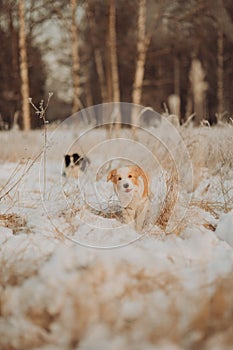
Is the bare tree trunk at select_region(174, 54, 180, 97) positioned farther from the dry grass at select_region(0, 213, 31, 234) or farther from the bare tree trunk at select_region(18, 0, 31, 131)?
the dry grass at select_region(0, 213, 31, 234)

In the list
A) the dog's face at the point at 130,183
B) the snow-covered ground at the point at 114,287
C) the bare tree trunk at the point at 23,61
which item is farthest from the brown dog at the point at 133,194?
the bare tree trunk at the point at 23,61

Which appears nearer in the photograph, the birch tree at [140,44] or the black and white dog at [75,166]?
the black and white dog at [75,166]

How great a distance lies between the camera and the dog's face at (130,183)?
337 centimetres

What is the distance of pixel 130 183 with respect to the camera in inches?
132

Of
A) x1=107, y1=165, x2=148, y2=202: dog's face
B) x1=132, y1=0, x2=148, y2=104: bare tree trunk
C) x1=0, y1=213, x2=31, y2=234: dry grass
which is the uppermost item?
x1=132, y1=0, x2=148, y2=104: bare tree trunk

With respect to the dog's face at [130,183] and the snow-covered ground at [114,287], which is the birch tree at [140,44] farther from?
the snow-covered ground at [114,287]

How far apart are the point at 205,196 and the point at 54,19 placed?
30.3ft

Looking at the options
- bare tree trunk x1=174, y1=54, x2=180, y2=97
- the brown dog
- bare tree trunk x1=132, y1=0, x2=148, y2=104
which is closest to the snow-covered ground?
the brown dog

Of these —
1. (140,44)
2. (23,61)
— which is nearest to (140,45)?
(140,44)

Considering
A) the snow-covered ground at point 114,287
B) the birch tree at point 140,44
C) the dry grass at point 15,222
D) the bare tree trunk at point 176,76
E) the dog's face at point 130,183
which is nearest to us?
the snow-covered ground at point 114,287

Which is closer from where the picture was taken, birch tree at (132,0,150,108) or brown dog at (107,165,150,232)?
brown dog at (107,165,150,232)

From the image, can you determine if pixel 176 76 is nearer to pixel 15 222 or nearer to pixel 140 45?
pixel 140 45

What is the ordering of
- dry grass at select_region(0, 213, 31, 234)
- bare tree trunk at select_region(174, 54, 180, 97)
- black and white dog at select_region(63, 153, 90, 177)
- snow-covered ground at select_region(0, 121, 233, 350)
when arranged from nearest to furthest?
snow-covered ground at select_region(0, 121, 233, 350)
dry grass at select_region(0, 213, 31, 234)
black and white dog at select_region(63, 153, 90, 177)
bare tree trunk at select_region(174, 54, 180, 97)

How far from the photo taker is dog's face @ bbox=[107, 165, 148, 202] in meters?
3.37
